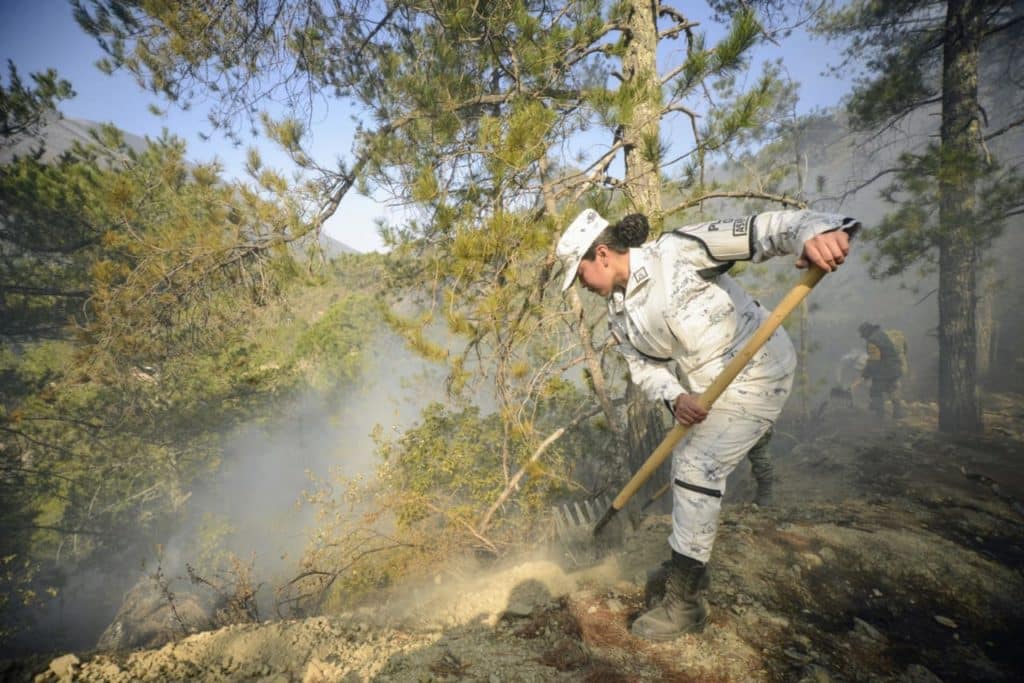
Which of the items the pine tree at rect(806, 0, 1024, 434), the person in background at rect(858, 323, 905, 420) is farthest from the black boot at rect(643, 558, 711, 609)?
the person in background at rect(858, 323, 905, 420)

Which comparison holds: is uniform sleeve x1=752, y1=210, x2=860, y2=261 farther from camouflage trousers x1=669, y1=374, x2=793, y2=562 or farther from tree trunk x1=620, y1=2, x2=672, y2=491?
tree trunk x1=620, y1=2, x2=672, y2=491

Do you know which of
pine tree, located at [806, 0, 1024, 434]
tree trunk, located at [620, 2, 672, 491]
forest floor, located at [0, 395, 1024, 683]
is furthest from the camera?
pine tree, located at [806, 0, 1024, 434]

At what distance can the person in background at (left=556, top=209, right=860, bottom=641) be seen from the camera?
208cm

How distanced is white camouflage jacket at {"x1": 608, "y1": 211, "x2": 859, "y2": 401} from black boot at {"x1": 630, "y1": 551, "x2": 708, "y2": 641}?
3.04 feet

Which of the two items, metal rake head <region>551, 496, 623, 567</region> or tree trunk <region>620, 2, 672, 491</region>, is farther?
metal rake head <region>551, 496, 623, 567</region>

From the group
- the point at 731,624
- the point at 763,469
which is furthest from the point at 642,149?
the point at 763,469

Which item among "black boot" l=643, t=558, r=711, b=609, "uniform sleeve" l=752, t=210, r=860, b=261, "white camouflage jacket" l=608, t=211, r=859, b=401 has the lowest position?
"black boot" l=643, t=558, r=711, b=609

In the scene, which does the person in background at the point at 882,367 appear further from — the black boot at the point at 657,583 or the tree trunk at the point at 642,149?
the black boot at the point at 657,583

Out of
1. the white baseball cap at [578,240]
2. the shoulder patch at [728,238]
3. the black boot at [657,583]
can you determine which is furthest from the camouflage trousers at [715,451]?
the white baseball cap at [578,240]

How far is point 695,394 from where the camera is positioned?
7.20 feet

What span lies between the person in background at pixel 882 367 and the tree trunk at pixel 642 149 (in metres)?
7.25

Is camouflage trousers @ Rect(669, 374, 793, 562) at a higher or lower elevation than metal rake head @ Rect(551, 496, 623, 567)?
higher

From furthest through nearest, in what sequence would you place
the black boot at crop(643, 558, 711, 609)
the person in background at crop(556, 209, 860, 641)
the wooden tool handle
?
the black boot at crop(643, 558, 711, 609), the person in background at crop(556, 209, 860, 641), the wooden tool handle

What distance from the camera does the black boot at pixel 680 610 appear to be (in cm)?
213
